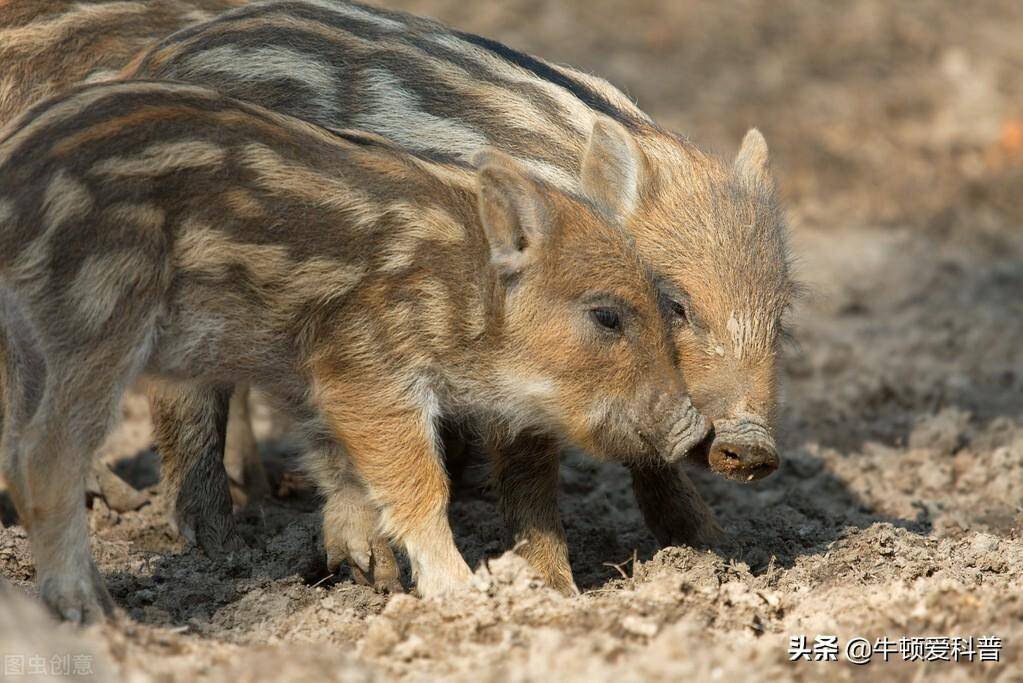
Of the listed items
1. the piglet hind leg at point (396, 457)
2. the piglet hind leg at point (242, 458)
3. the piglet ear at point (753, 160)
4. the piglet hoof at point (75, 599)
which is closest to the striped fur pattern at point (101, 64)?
the piglet hind leg at point (242, 458)

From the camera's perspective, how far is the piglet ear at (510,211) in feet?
11.2

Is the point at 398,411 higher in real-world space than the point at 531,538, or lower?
higher

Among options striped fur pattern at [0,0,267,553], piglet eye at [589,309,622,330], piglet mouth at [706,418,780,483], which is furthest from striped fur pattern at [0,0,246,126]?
piglet mouth at [706,418,780,483]

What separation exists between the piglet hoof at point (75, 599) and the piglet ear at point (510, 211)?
1185 mm

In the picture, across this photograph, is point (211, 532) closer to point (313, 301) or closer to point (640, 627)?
point (313, 301)

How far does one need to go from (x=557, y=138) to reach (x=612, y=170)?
21 cm

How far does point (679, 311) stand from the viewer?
364 cm

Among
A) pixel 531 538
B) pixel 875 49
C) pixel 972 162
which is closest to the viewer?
pixel 531 538

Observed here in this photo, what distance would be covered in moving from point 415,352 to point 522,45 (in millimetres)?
4524

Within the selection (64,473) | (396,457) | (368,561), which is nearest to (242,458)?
(368,561)

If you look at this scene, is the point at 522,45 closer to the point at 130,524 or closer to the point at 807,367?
the point at 807,367

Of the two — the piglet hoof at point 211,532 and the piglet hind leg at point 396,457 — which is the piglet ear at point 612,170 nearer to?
the piglet hind leg at point 396,457

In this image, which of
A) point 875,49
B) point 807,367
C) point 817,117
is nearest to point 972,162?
point 817,117

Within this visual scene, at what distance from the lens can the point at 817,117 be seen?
7.61 meters
